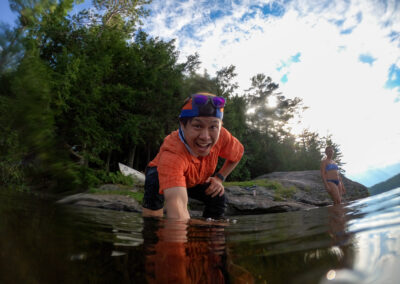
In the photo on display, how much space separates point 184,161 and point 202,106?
2.10ft

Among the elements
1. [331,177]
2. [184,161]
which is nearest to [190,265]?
[184,161]

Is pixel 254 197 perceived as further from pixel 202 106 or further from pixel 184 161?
pixel 202 106

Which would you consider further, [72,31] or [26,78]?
[72,31]

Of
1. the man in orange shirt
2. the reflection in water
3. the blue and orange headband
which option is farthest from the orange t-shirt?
the reflection in water

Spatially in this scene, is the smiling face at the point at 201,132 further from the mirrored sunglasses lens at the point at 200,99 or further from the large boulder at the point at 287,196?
the large boulder at the point at 287,196

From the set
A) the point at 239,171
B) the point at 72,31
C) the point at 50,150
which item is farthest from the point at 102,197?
the point at 239,171

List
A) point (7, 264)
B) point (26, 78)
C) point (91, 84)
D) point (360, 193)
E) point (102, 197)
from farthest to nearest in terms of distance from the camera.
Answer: point (360, 193) → point (91, 84) → point (102, 197) → point (26, 78) → point (7, 264)

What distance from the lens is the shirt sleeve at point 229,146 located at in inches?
119

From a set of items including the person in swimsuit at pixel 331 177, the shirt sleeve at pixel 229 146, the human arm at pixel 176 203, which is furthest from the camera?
the person in swimsuit at pixel 331 177

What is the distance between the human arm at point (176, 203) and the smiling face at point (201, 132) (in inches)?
21.3

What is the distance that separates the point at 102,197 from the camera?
7.15 meters

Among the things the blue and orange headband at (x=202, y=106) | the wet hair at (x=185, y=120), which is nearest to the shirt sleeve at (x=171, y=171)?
the wet hair at (x=185, y=120)

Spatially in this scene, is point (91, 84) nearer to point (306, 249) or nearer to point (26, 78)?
point (26, 78)

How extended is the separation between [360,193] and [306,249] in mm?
16702
